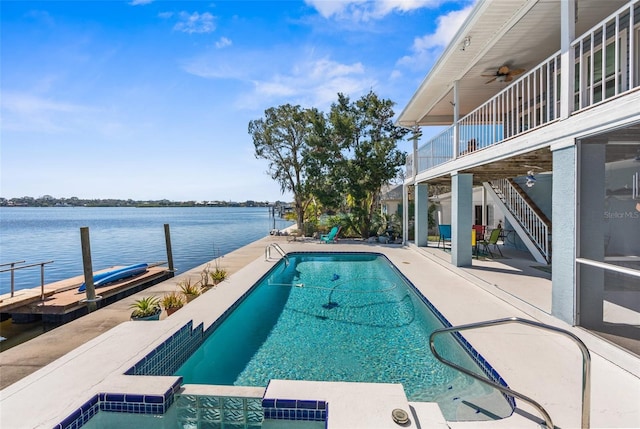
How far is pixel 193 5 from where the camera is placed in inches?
336

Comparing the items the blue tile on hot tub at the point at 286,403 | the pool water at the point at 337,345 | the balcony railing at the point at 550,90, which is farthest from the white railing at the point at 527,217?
the blue tile on hot tub at the point at 286,403

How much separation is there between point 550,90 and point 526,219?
4.38m

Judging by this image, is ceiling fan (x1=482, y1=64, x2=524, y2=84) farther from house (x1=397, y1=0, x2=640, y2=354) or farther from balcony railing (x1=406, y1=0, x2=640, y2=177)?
balcony railing (x1=406, y1=0, x2=640, y2=177)

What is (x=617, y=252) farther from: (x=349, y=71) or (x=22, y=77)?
(x=22, y=77)

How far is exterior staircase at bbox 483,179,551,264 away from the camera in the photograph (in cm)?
1016

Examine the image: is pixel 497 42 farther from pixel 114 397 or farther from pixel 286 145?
pixel 286 145

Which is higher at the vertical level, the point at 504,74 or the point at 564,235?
the point at 504,74

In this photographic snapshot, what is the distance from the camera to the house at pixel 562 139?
4.73m

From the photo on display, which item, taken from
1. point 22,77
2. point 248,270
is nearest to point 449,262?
point 248,270

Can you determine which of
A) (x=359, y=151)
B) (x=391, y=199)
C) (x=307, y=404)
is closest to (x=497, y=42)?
(x=307, y=404)

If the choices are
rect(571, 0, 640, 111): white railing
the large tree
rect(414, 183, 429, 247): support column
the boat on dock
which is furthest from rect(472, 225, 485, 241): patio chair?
the boat on dock

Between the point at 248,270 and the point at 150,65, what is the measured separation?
7987 mm

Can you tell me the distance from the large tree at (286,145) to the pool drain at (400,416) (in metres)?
18.0

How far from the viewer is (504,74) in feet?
29.7
